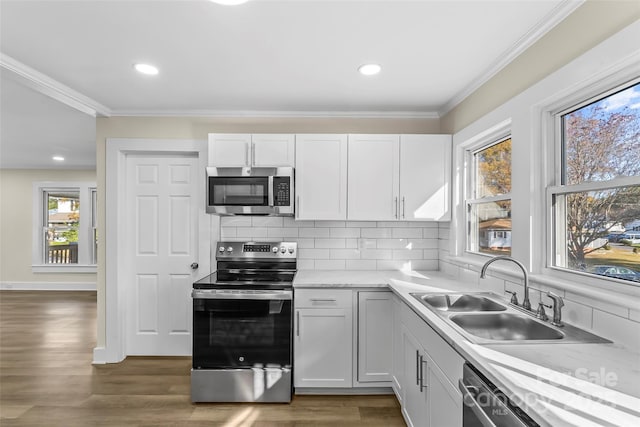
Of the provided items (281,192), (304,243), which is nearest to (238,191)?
(281,192)

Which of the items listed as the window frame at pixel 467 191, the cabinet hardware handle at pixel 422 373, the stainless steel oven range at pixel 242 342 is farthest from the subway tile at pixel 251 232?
the cabinet hardware handle at pixel 422 373

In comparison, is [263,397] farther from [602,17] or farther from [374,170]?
[602,17]

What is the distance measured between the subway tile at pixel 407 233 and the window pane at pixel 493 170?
668mm

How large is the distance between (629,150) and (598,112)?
0.83 ft

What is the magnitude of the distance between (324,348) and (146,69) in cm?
231

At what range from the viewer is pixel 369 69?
2320 mm

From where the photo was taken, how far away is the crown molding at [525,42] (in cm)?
163

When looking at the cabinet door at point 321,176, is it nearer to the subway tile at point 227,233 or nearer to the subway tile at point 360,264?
the subway tile at point 360,264

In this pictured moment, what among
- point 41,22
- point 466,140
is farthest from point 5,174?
point 466,140

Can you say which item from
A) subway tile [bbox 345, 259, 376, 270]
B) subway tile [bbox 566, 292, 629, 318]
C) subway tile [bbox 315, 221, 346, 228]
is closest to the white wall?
subway tile [bbox 315, 221, 346, 228]

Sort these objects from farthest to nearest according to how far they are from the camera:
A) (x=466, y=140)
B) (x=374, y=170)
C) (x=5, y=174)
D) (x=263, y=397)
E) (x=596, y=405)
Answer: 1. (x=5, y=174)
2. (x=374, y=170)
3. (x=466, y=140)
4. (x=263, y=397)
5. (x=596, y=405)

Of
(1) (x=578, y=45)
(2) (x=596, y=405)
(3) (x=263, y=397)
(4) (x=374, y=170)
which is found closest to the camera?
(2) (x=596, y=405)

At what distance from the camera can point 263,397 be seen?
8.45 feet

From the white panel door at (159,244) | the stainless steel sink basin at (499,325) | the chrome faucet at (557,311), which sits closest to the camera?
the chrome faucet at (557,311)
